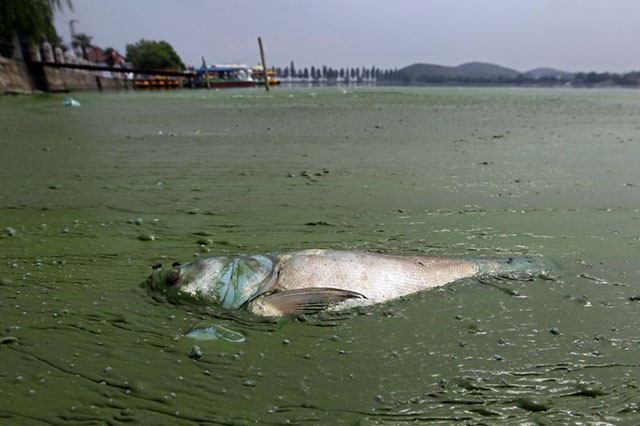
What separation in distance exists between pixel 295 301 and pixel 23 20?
32946mm

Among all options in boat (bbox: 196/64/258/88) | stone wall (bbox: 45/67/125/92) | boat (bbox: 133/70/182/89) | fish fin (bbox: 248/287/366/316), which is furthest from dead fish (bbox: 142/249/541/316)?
boat (bbox: 133/70/182/89)

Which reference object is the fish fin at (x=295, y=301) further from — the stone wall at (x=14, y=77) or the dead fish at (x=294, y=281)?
the stone wall at (x=14, y=77)

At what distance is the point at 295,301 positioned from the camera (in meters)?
2.61

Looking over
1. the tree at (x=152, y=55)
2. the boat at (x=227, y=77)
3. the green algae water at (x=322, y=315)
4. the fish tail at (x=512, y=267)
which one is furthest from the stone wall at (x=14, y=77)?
the tree at (x=152, y=55)

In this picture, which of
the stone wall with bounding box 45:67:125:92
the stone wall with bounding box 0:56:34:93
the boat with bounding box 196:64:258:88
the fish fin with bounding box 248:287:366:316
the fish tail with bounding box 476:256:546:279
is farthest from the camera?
the boat with bounding box 196:64:258:88

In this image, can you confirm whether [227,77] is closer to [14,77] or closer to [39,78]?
[39,78]

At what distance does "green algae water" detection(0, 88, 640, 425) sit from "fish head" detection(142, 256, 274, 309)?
0.36ft

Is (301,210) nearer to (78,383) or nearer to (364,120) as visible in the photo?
(78,383)

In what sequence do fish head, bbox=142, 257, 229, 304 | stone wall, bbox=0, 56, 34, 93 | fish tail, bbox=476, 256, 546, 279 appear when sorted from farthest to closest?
stone wall, bbox=0, 56, 34, 93 < fish tail, bbox=476, 256, 546, 279 < fish head, bbox=142, 257, 229, 304

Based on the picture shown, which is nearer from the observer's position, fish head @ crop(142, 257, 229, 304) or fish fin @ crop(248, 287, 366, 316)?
fish fin @ crop(248, 287, 366, 316)

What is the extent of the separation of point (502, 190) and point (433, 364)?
3832 mm

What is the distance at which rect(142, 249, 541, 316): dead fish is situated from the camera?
2.64 metres

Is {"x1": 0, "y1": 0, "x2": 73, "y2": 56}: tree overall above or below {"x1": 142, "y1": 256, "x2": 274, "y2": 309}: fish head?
above

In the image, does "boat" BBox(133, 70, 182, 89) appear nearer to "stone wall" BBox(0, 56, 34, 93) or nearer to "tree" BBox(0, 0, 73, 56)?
"tree" BBox(0, 0, 73, 56)
